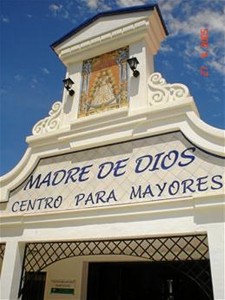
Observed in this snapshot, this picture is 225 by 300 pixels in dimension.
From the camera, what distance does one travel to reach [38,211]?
252 inches

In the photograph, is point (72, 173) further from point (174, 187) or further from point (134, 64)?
point (134, 64)

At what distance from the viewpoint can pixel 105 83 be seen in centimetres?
710

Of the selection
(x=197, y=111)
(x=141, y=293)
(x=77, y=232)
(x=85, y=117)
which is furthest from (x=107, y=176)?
(x=141, y=293)

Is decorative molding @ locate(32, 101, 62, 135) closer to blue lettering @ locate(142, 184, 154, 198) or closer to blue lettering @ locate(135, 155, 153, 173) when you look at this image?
blue lettering @ locate(135, 155, 153, 173)

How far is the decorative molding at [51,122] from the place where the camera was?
7.34m

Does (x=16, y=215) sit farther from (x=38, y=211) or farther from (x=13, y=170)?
(x=13, y=170)

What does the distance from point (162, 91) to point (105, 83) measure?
57.9 inches

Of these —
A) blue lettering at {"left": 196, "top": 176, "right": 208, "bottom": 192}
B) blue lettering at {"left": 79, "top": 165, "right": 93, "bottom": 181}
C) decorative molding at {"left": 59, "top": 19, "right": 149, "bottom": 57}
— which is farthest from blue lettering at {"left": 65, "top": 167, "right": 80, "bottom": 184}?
decorative molding at {"left": 59, "top": 19, "right": 149, "bottom": 57}

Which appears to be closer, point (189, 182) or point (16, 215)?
point (189, 182)

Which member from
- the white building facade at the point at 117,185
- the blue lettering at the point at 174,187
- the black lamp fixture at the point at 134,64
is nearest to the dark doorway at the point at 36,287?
the white building facade at the point at 117,185

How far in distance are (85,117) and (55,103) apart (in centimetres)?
117

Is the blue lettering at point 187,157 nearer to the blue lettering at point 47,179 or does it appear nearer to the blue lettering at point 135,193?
the blue lettering at point 135,193

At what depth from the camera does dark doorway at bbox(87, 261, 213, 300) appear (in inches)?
262

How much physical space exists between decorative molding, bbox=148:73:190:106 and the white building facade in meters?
0.02
